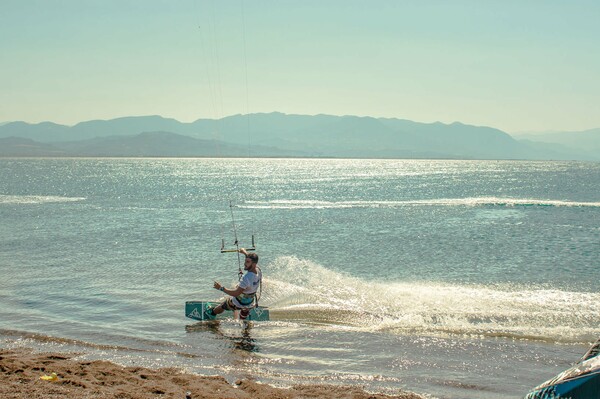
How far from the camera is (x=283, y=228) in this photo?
45.4 meters

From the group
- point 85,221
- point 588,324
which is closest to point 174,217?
point 85,221

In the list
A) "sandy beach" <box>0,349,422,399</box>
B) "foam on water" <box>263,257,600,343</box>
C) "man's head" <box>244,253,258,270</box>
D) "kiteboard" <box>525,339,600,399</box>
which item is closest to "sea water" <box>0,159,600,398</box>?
"foam on water" <box>263,257,600,343</box>

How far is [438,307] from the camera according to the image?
19.5 meters

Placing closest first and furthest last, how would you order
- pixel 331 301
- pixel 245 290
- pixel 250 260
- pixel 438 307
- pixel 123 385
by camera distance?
pixel 123 385 → pixel 250 260 → pixel 245 290 → pixel 438 307 → pixel 331 301

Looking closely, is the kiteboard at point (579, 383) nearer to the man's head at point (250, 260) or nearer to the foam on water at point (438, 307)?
the foam on water at point (438, 307)

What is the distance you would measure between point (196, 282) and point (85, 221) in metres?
27.3

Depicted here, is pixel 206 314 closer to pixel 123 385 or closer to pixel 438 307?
pixel 123 385

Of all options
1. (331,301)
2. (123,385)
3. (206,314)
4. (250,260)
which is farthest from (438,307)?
(123,385)

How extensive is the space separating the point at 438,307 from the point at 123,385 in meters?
11.3

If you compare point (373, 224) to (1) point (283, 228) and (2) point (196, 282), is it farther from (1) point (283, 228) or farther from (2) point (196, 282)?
(2) point (196, 282)

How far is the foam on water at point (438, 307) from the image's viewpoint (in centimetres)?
1709

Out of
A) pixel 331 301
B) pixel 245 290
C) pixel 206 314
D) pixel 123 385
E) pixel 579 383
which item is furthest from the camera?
pixel 331 301

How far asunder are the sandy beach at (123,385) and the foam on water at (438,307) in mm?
5794

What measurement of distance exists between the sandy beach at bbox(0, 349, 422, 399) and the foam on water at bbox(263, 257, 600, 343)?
5.79 metres
